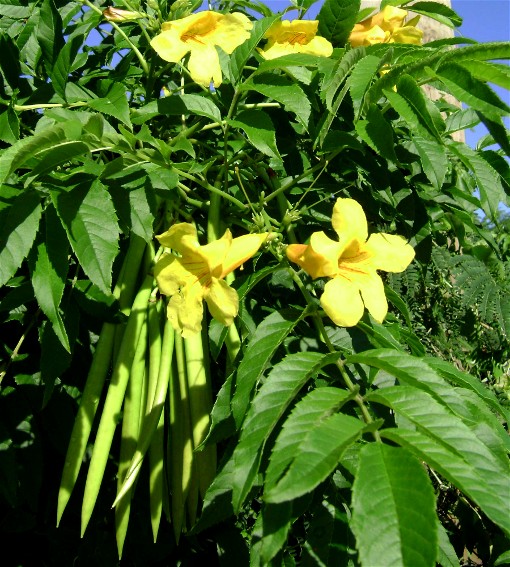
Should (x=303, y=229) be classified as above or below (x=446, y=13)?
below

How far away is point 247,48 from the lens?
1358 millimetres

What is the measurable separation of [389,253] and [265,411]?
1.59 ft

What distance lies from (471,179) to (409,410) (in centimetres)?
118

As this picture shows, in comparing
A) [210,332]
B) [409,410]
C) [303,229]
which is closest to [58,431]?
[210,332]

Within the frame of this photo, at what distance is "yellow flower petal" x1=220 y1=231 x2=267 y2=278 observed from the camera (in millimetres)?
1214

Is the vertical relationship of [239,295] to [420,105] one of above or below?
below

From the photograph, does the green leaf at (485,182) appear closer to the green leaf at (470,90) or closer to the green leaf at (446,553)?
the green leaf at (470,90)

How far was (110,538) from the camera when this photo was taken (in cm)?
172

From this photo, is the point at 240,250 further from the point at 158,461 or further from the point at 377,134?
the point at 158,461

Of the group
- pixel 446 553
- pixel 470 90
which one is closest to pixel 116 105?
pixel 470 90

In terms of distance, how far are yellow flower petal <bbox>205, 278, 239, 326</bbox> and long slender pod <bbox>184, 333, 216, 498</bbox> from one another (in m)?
0.11

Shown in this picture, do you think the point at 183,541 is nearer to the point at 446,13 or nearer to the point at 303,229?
the point at 303,229

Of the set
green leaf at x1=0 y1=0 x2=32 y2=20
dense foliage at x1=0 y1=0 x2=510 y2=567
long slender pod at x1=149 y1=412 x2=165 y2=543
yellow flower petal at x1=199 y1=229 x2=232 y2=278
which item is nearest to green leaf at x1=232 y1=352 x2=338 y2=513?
dense foliage at x1=0 y1=0 x2=510 y2=567

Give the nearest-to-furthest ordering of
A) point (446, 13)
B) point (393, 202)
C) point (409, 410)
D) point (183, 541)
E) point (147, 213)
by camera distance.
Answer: point (409, 410) < point (147, 213) < point (393, 202) < point (446, 13) < point (183, 541)
